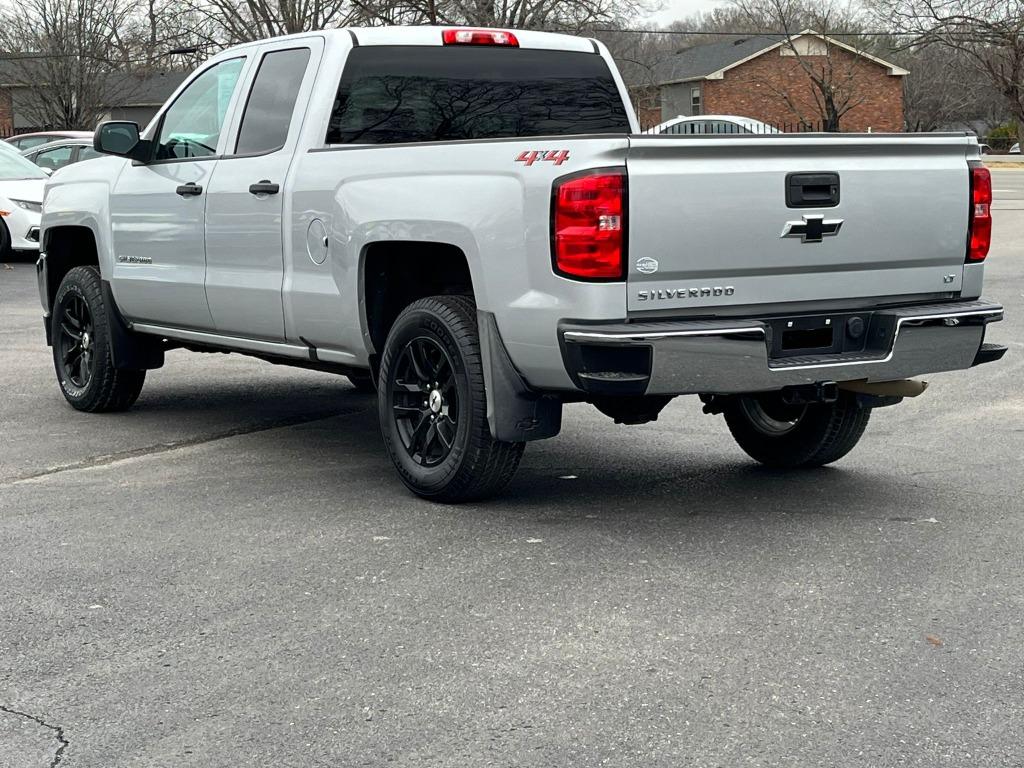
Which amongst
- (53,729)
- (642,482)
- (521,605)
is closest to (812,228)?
(642,482)

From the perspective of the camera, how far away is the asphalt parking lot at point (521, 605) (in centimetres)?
381

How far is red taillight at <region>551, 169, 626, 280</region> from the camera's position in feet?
17.5

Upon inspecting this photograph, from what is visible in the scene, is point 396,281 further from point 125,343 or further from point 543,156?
point 125,343

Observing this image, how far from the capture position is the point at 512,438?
589cm

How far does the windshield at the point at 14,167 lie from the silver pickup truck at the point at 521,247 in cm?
1315

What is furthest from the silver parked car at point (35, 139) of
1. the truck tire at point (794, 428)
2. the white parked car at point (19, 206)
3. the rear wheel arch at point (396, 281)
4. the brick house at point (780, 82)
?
the brick house at point (780, 82)

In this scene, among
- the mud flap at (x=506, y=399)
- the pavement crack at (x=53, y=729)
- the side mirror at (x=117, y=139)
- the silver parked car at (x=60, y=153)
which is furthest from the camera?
the silver parked car at (x=60, y=153)

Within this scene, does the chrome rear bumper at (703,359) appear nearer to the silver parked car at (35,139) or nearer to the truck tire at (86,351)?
the truck tire at (86,351)

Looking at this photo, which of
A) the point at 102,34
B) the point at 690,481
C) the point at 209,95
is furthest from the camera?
the point at 102,34

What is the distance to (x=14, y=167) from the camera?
20.8 metres

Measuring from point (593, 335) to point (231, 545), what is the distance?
160 centimetres

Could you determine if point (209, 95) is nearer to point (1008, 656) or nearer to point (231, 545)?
point (231, 545)

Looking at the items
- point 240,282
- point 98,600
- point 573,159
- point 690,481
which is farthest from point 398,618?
point 240,282

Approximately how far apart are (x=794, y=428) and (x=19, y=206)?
1573cm
